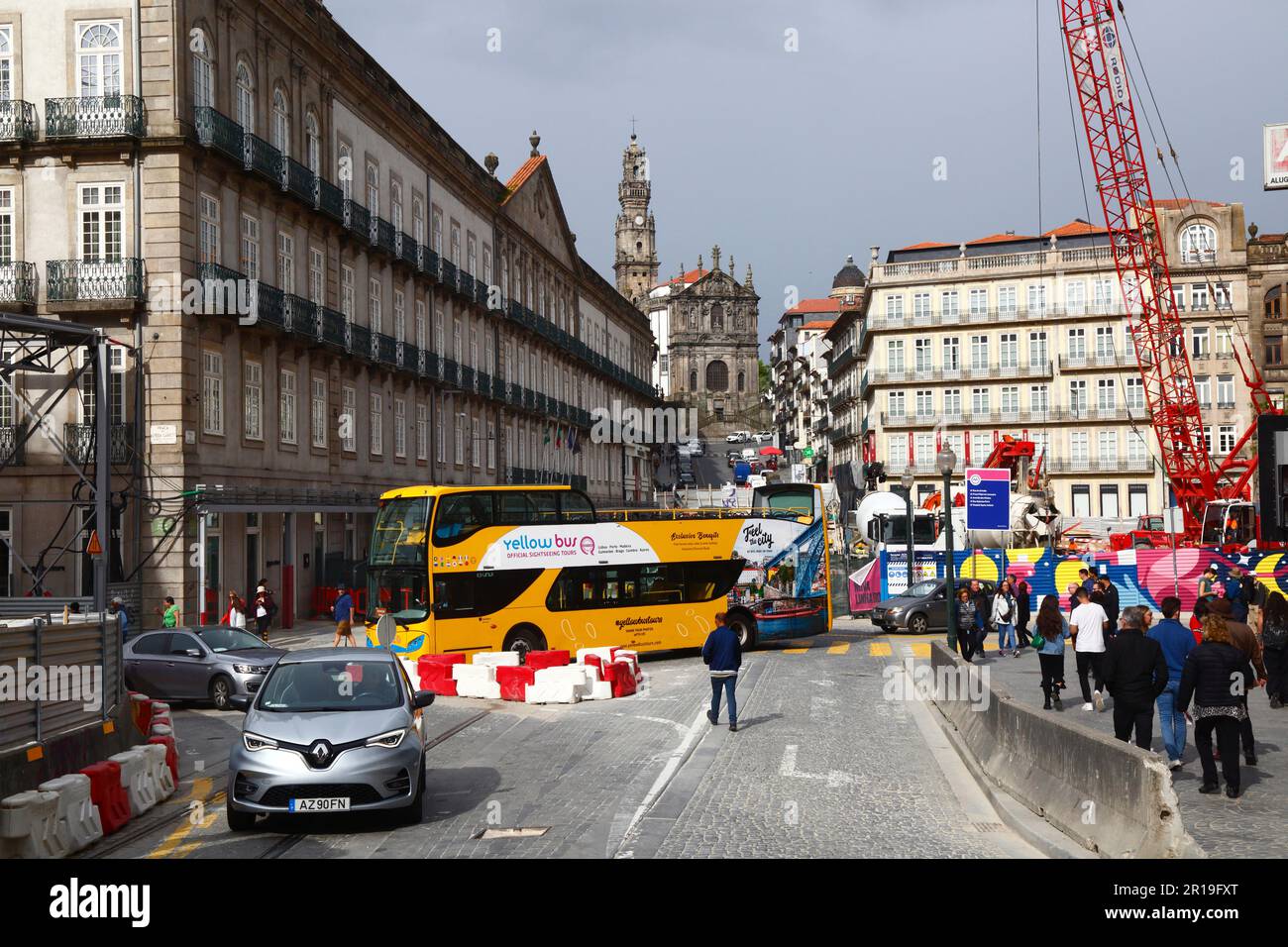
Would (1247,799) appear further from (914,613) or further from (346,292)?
(346,292)

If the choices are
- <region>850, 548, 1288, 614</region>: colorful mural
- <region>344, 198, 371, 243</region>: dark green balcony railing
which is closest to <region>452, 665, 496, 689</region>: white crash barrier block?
<region>850, 548, 1288, 614</region>: colorful mural

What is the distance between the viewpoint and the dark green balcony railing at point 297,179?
37.6 m

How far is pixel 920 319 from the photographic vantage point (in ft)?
268

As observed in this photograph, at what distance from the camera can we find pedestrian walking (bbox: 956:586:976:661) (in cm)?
2806

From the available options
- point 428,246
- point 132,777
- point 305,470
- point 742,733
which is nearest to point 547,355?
point 428,246

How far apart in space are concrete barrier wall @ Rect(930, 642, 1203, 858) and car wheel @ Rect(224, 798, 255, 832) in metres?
7.21

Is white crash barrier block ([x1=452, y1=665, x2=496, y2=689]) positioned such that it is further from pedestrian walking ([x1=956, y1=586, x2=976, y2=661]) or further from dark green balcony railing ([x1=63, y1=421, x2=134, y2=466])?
dark green balcony railing ([x1=63, y1=421, x2=134, y2=466])

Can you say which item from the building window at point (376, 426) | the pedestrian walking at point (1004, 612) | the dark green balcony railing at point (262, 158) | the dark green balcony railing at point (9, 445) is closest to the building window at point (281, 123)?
the dark green balcony railing at point (262, 158)

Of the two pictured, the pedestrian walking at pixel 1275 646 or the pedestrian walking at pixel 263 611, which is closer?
the pedestrian walking at pixel 1275 646

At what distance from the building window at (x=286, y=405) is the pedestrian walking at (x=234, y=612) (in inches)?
235

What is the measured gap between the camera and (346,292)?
43344mm

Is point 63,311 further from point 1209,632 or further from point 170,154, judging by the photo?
point 1209,632

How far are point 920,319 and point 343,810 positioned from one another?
242 feet

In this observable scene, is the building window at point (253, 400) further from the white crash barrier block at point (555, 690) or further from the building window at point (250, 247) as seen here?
the white crash barrier block at point (555, 690)
